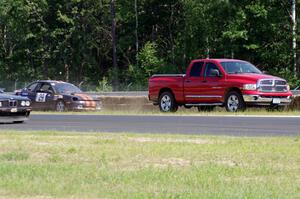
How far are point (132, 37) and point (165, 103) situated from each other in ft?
113

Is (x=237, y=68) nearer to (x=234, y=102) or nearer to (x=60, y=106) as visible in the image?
(x=234, y=102)

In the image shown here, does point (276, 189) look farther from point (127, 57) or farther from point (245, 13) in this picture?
point (127, 57)

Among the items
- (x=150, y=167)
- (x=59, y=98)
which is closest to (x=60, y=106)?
(x=59, y=98)

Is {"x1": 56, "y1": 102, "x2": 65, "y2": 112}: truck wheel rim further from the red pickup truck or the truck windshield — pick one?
the truck windshield

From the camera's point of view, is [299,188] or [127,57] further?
[127,57]

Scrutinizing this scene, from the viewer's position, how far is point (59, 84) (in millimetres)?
30203

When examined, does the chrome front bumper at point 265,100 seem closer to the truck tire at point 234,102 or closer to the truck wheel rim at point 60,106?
the truck tire at point 234,102

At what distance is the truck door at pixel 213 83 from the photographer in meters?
24.2

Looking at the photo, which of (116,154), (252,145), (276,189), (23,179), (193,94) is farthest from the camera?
(193,94)

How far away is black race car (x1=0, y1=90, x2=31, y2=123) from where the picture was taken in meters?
20.4

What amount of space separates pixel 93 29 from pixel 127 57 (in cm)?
413

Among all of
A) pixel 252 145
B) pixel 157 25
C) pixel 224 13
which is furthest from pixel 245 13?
pixel 252 145

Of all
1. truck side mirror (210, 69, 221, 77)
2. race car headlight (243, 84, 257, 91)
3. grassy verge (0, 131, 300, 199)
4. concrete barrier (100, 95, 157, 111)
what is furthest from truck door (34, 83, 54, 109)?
grassy verge (0, 131, 300, 199)

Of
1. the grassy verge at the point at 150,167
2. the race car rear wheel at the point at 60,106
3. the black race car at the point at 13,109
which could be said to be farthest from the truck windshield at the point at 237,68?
the grassy verge at the point at 150,167
